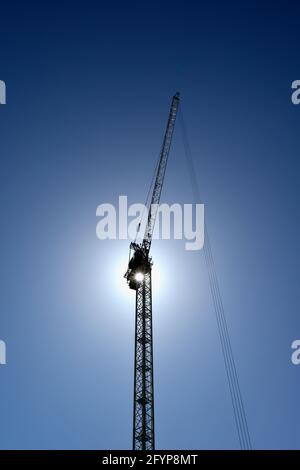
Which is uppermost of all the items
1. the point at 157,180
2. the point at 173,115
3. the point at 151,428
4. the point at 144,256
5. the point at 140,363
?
the point at 173,115
